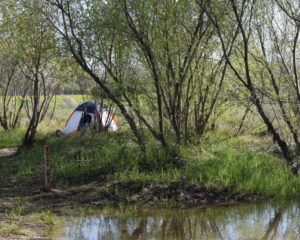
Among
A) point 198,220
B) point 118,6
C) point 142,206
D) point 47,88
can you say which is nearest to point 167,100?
point 118,6

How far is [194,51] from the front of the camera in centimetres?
1245

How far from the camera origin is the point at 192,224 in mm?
8352

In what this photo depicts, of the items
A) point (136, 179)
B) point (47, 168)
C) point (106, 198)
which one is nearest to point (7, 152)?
point (47, 168)

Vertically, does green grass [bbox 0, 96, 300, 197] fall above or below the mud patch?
below

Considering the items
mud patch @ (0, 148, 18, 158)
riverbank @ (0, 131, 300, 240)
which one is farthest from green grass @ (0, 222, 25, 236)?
mud patch @ (0, 148, 18, 158)

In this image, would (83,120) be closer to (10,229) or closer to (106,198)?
(106,198)

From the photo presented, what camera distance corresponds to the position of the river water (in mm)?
7688

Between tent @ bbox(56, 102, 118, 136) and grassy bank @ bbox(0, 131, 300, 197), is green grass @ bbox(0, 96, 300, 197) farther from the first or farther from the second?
tent @ bbox(56, 102, 118, 136)

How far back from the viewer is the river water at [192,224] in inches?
303


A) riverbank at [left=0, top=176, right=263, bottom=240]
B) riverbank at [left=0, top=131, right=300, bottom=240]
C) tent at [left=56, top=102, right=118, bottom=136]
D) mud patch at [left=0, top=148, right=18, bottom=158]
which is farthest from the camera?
tent at [left=56, top=102, right=118, bottom=136]

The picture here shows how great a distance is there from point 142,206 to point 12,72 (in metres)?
13.1

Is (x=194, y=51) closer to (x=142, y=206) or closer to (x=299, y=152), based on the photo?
(x=299, y=152)

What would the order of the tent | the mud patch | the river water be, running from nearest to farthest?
the river water, the mud patch, the tent

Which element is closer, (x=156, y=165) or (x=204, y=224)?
(x=204, y=224)
